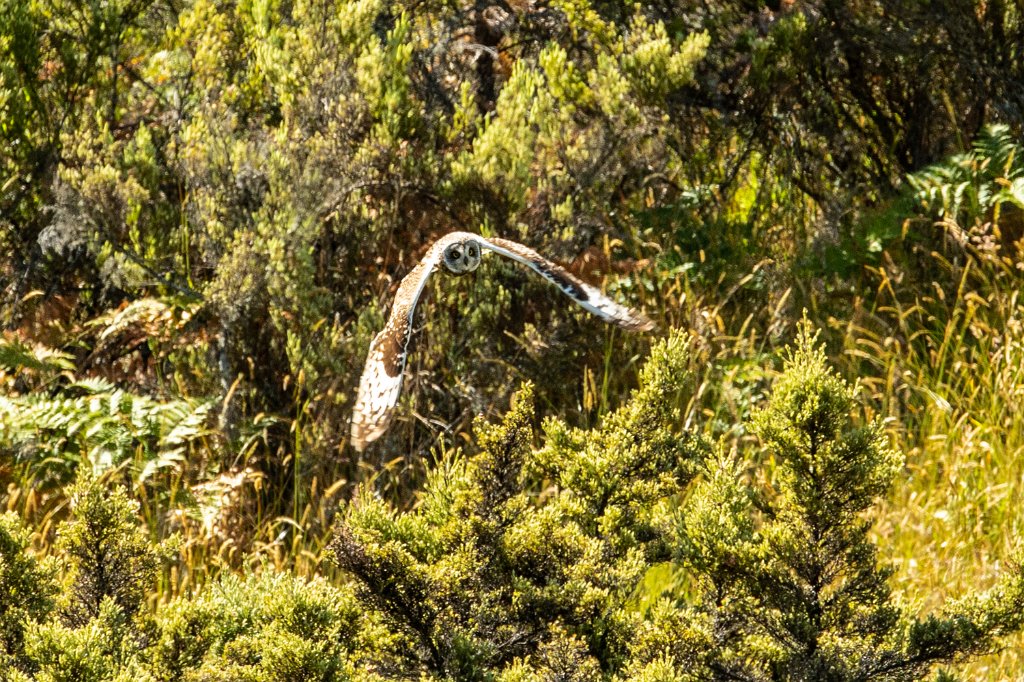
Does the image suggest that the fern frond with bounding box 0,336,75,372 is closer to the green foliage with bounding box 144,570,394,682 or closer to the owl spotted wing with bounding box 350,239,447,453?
the owl spotted wing with bounding box 350,239,447,453

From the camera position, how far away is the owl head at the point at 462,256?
3170 mm

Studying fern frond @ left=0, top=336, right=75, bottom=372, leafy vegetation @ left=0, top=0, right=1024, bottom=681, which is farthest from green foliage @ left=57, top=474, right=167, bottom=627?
fern frond @ left=0, top=336, right=75, bottom=372

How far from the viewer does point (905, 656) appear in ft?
7.23

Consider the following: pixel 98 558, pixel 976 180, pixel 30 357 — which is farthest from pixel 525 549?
pixel 976 180

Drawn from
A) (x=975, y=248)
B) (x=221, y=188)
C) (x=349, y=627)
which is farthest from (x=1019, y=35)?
(x=349, y=627)

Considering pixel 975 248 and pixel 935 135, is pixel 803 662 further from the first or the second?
pixel 935 135

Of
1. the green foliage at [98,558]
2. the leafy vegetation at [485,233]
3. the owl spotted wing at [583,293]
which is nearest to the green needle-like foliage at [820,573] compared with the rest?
the leafy vegetation at [485,233]

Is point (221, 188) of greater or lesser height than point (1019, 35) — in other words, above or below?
below

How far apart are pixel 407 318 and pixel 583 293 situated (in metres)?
0.54

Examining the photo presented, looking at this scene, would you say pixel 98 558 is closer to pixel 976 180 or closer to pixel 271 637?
pixel 271 637

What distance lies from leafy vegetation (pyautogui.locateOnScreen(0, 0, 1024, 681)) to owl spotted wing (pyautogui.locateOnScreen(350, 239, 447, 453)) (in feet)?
0.71

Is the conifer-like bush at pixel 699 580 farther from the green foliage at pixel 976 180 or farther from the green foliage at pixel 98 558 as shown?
the green foliage at pixel 976 180

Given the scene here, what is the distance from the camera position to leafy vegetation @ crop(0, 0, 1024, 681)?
393 cm

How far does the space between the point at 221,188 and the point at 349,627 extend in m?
2.41
